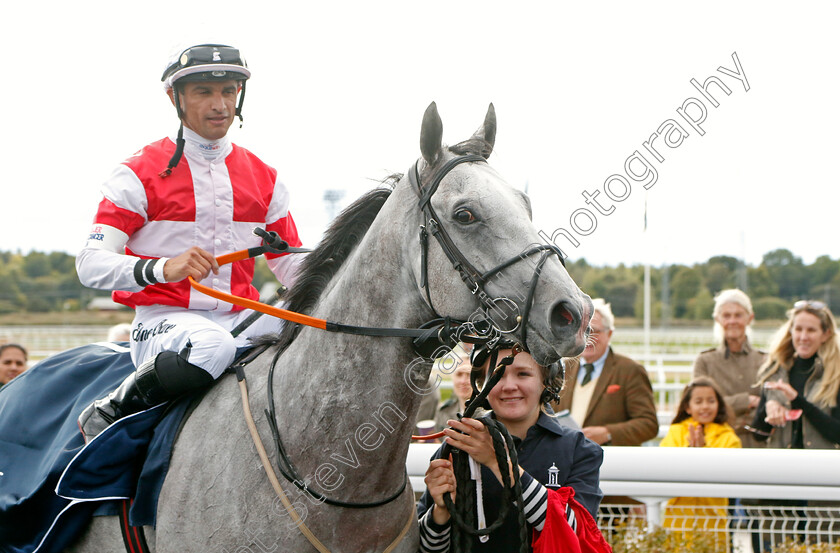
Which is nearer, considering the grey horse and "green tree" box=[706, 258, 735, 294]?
the grey horse

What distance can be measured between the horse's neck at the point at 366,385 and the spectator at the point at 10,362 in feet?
12.6

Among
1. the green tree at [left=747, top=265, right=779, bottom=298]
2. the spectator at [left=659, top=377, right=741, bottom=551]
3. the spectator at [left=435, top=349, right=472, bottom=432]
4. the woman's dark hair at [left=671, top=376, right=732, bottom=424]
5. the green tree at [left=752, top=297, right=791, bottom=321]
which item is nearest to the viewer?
the spectator at [left=435, top=349, right=472, bottom=432]

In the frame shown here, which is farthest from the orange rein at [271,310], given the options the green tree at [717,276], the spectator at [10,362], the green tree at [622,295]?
the green tree at [622,295]

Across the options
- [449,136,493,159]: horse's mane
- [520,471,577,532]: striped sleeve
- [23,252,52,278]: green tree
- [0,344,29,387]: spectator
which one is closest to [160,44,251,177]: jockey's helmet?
[449,136,493,159]: horse's mane

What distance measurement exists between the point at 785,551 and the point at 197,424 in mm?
2714

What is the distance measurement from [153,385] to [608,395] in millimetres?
3037

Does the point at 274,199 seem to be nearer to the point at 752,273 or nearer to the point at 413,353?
the point at 413,353

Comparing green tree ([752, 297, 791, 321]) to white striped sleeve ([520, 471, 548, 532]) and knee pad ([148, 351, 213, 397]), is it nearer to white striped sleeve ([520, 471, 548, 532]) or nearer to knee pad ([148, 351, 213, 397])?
white striped sleeve ([520, 471, 548, 532])

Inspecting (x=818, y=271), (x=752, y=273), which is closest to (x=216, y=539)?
(x=818, y=271)

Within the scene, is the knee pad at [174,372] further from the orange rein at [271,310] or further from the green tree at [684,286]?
the green tree at [684,286]

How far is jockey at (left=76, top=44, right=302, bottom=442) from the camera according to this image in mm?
2404

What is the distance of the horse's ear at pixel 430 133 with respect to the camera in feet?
7.08

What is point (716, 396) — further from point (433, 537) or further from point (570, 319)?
point (570, 319)

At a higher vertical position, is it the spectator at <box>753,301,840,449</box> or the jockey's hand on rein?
the jockey's hand on rein
